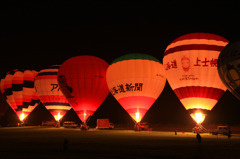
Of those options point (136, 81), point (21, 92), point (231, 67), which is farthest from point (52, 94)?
point (231, 67)

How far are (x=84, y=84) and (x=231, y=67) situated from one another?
15.4 m

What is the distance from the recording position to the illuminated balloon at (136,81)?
27.4 meters

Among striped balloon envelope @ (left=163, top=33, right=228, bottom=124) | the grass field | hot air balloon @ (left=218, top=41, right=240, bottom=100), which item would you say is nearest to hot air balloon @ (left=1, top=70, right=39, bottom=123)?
striped balloon envelope @ (left=163, top=33, right=228, bottom=124)

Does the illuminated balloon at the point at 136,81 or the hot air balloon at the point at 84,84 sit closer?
the illuminated balloon at the point at 136,81

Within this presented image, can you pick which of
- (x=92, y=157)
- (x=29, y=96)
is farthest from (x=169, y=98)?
(x=92, y=157)

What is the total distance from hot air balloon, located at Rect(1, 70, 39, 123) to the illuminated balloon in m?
17.0

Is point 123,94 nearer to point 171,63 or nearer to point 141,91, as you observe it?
point 141,91

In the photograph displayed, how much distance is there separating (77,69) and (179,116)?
28224 millimetres

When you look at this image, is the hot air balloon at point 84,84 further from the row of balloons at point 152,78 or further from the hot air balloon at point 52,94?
the hot air balloon at point 52,94

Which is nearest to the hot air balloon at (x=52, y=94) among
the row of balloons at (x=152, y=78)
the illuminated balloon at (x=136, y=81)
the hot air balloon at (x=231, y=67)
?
the row of balloons at (x=152, y=78)

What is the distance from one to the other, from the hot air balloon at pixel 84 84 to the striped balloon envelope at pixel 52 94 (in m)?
4.54

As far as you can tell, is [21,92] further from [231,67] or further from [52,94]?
[231,67]

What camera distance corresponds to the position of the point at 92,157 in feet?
34.0

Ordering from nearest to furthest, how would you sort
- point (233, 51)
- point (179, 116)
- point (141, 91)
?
point (233, 51)
point (141, 91)
point (179, 116)
